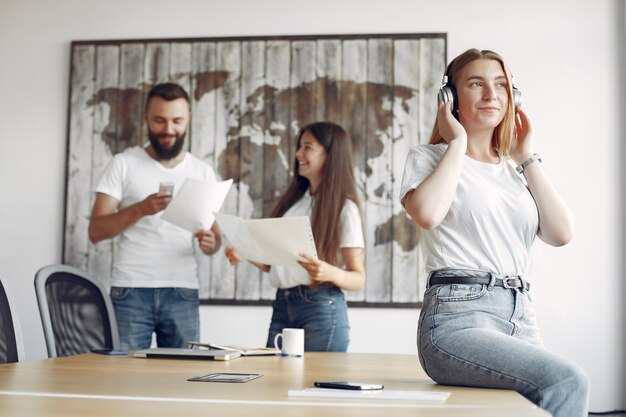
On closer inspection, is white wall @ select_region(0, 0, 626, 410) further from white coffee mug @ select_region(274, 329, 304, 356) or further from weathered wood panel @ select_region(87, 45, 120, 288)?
white coffee mug @ select_region(274, 329, 304, 356)

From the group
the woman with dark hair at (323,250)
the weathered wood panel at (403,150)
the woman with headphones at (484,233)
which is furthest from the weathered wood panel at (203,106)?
the woman with headphones at (484,233)

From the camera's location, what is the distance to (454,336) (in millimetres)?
1480

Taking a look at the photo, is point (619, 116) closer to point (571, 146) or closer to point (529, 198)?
point (571, 146)

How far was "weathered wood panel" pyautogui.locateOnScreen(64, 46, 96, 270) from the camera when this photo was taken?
14.0 feet

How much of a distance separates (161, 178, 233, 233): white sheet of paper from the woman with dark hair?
0.26 m

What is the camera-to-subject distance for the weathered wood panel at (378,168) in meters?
4.09

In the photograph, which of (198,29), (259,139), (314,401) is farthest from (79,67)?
(314,401)

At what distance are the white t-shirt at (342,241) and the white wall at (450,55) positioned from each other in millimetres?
1267

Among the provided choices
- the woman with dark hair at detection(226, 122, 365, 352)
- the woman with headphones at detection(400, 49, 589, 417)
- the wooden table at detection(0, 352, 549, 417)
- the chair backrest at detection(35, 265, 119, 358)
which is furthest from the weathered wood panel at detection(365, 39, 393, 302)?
the woman with headphones at detection(400, 49, 589, 417)

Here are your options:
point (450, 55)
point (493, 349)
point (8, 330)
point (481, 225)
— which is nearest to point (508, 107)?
point (481, 225)

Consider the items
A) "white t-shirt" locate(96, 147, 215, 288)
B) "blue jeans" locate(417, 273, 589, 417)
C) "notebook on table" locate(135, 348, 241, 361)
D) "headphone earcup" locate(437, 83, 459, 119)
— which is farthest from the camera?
"white t-shirt" locate(96, 147, 215, 288)

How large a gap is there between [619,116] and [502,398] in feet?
10.3

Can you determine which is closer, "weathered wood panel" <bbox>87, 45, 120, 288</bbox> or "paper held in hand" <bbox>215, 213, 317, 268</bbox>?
"paper held in hand" <bbox>215, 213, 317, 268</bbox>

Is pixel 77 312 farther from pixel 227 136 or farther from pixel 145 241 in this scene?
pixel 227 136
